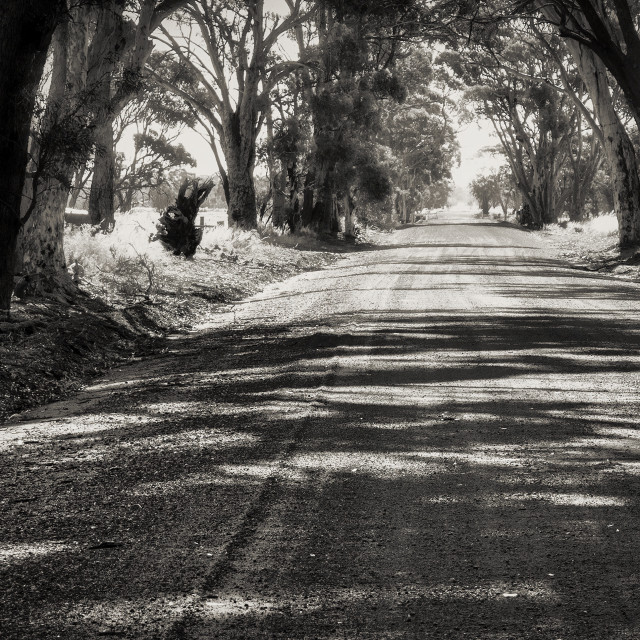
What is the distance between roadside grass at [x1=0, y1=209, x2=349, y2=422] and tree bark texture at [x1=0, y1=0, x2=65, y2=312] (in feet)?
3.04

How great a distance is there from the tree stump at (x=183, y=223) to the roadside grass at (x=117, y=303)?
1.06 ft

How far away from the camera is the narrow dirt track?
11.6ft

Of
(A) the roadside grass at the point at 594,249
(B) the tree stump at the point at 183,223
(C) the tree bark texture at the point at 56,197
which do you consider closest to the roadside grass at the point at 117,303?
(B) the tree stump at the point at 183,223

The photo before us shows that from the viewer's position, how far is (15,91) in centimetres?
992

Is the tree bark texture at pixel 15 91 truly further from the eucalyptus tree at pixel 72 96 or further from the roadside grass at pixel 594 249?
the roadside grass at pixel 594 249

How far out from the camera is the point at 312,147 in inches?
1359

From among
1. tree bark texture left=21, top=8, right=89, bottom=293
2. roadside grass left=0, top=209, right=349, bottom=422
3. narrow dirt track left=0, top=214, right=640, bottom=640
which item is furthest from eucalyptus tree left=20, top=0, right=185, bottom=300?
narrow dirt track left=0, top=214, right=640, bottom=640

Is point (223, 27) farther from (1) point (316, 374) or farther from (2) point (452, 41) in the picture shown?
(1) point (316, 374)

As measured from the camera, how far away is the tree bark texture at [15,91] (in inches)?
383

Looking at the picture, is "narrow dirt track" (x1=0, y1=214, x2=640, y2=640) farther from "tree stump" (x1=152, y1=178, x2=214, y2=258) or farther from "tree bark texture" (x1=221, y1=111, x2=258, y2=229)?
"tree bark texture" (x1=221, y1=111, x2=258, y2=229)

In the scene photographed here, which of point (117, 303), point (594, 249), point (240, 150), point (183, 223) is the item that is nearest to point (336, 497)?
point (117, 303)

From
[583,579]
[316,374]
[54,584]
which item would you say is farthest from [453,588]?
[316,374]

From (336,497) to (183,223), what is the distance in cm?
1603

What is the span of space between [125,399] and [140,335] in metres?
3.87
